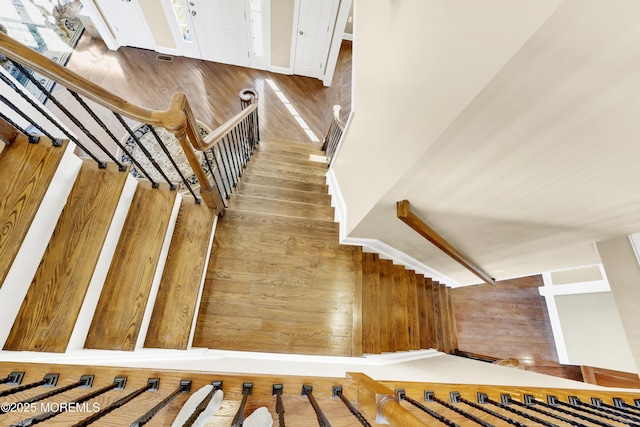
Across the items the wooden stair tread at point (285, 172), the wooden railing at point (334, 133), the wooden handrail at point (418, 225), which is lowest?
the wooden handrail at point (418, 225)

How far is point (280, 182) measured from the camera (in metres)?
3.05

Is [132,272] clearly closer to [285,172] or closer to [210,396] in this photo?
[210,396]

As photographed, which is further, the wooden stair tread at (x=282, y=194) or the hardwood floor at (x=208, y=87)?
the hardwood floor at (x=208, y=87)

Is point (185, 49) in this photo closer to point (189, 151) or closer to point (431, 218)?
point (189, 151)

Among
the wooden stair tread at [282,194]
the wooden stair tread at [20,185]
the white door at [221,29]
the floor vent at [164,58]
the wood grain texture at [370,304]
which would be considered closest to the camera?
the wooden stair tread at [20,185]

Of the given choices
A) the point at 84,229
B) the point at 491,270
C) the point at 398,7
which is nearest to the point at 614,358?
the point at 491,270

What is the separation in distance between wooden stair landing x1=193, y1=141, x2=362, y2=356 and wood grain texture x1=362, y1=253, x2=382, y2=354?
181mm

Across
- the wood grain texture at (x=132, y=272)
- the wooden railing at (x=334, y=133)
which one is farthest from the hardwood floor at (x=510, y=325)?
the wood grain texture at (x=132, y=272)

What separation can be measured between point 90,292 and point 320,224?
173 centimetres

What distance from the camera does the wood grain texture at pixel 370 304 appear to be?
229cm

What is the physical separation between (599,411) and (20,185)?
2.86 m

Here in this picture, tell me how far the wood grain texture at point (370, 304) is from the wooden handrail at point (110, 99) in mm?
1741

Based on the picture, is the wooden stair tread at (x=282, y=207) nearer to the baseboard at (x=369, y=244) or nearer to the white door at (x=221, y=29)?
the baseboard at (x=369, y=244)

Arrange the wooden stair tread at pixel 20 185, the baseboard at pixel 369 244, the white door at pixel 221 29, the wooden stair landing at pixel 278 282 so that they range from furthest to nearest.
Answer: the white door at pixel 221 29 → the baseboard at pixel 369 244 → the wooden stair landing at pixel 278 282 → the wooden stair tread at pixel 20 185
